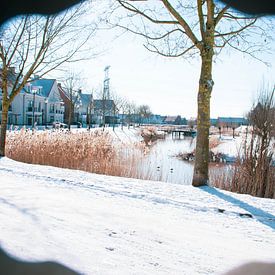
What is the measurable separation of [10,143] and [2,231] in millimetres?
5332

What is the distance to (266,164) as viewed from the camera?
4.34m

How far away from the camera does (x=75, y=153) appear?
6.25 metres

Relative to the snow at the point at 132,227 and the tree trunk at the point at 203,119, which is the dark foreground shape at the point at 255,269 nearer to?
the snow at the point at 132,227

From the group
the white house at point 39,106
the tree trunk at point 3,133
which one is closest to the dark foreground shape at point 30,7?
the tree trunk at point 3,133

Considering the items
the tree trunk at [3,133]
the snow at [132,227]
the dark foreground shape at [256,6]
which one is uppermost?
the dark foreground shape at [256,6]

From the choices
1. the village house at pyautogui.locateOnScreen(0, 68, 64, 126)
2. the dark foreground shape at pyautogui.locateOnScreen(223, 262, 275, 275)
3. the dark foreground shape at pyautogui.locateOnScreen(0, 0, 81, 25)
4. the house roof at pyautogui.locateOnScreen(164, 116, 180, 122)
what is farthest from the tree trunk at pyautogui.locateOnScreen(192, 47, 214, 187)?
the house roof at pyautogui.locateOnScreen(164, 116, 180, 122)

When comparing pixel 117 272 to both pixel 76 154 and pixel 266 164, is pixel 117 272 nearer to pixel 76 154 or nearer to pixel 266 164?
pixel 266 164

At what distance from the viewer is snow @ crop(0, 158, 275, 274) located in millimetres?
1687

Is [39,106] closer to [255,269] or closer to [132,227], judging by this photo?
[132,227]

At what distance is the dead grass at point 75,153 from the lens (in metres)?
5.69

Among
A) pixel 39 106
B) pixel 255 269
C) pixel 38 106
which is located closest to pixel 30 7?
pixel 255 269

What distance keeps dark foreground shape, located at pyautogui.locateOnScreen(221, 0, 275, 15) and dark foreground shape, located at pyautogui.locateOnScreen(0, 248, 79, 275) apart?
160 centimetres

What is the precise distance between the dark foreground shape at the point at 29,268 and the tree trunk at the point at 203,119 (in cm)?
276

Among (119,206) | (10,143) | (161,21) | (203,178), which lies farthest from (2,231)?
(10,143)
